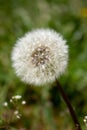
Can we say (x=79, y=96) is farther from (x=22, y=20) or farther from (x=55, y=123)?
(x=22, y=20)

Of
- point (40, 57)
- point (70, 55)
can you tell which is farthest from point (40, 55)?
point (70, 55)

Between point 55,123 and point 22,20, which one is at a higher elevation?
point 22,20

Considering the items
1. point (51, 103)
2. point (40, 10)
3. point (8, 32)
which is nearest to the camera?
point (51, 103)

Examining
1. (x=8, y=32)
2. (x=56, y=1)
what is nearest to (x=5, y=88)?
(x=8, y=32)

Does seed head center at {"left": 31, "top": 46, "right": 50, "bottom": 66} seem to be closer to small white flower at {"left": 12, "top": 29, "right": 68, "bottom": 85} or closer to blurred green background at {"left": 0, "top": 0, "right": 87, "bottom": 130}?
small white flower at {"left": 12, "top": 29, "right": 68, "bottom": 85}

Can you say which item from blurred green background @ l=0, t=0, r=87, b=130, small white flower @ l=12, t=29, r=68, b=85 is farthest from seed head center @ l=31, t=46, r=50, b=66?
blurred green background @ l=0, t=0, r=87, b=130

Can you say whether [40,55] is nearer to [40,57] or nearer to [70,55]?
[40,57]

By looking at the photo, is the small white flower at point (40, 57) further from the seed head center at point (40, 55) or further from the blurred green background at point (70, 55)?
the blurred green background at point (70, 55)

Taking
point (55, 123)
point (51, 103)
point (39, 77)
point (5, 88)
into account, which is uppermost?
point (5, 88)
